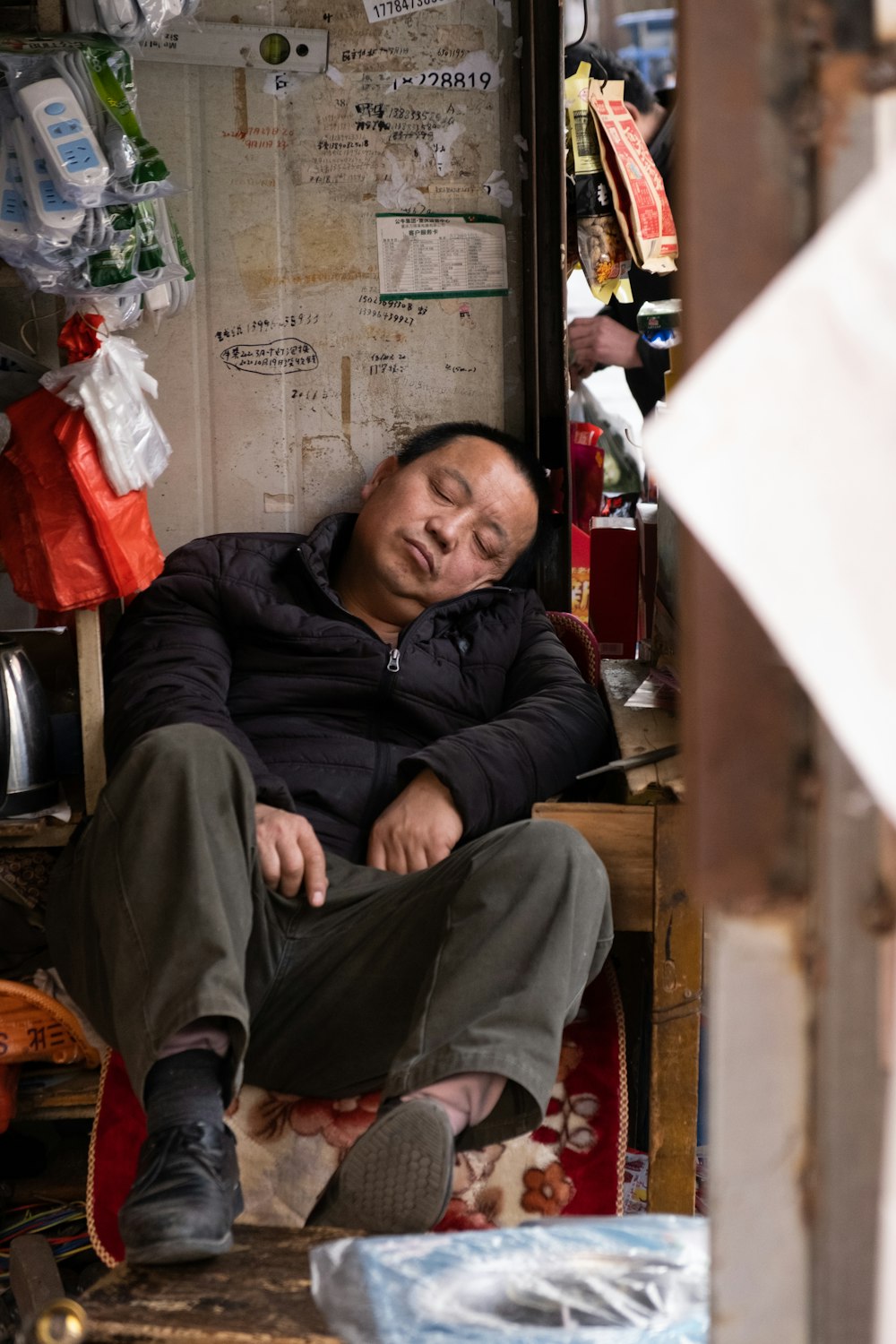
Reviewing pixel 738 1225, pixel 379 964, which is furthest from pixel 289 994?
pixel 738 1225

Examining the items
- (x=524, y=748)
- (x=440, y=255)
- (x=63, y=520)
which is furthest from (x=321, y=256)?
(x=524, y=748)

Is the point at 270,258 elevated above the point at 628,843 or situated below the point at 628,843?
above

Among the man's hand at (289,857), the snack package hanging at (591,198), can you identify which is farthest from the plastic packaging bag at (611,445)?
the man's hand at (289,857)

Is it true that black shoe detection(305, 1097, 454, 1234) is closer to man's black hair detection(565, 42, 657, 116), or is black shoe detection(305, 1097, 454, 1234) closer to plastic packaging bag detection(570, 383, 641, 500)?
man's black hair detection(565, 42, 657, 116)

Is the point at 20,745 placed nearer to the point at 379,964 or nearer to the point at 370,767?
the point at 370,767

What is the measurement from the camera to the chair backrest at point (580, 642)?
8.62 feet

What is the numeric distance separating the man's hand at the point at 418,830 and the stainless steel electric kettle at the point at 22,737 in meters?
0.59

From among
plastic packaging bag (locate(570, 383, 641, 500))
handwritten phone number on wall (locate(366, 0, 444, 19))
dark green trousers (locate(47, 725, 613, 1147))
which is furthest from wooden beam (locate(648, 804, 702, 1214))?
plastic packaging bag (locate(570, 383, 641, 500))

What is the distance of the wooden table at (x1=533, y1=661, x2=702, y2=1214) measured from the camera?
6.24ft

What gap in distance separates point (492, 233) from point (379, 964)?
5.26 ft

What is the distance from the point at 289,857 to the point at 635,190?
1540 mm

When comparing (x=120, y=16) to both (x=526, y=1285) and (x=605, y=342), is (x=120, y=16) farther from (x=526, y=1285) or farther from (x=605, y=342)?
(x=605, y=342)

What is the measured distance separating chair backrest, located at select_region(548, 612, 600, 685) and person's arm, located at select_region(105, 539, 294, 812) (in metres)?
0.72

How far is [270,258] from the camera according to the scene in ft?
8.77
